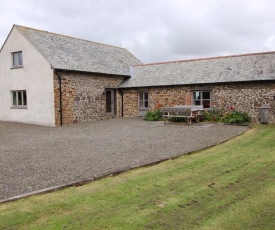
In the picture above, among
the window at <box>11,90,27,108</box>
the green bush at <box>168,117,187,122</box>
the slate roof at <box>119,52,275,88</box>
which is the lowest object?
the green bush at <box>168,117,187,122</box>

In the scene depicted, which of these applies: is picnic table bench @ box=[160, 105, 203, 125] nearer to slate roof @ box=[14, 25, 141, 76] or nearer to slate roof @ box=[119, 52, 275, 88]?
slate roof @ box=[119, 52, 275, 88]

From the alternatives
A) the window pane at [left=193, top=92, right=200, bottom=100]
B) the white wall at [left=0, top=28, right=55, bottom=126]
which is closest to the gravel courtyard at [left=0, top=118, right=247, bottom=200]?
the white wall at [left=0, top=28, right=55, bottom=126]

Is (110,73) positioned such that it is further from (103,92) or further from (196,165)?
(196,165)

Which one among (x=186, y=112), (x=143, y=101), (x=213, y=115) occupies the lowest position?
(x=213, y=115)

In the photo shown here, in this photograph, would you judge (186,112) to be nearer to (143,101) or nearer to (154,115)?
(154,115)

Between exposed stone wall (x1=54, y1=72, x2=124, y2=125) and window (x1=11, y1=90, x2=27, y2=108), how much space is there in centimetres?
329

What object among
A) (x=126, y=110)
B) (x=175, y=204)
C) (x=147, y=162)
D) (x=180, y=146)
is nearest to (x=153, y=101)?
(x=126, y=110)

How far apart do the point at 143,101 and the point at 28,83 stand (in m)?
8.23

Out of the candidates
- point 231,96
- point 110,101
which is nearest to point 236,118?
point 231,96

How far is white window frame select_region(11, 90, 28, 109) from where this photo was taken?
19.3 m

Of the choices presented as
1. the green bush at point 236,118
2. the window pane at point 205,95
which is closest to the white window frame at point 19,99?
the window pane at point 205,95

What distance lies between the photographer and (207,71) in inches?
755

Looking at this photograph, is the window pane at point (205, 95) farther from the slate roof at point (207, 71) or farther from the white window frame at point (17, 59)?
the white window frame at point (17, 59)

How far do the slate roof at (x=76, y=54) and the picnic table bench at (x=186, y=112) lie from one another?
19.5ft
